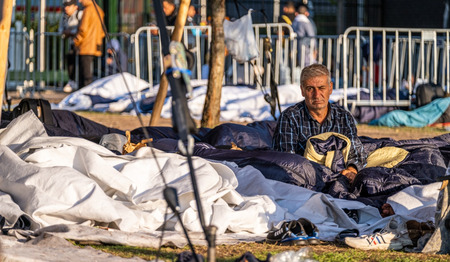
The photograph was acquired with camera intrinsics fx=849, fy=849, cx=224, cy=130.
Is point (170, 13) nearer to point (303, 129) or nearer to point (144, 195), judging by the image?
point (303, 129)

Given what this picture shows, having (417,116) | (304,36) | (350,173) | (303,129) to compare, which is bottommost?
(417,116)

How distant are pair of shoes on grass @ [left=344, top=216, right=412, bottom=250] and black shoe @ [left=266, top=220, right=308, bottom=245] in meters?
0.26

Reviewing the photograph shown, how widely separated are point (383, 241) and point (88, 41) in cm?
1136

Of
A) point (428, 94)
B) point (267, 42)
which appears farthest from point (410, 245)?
point (428, 94)

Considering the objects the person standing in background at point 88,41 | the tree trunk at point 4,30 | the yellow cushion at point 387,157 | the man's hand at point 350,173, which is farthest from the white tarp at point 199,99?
the tree trunk at point 4,30

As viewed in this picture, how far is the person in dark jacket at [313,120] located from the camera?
21.9 ft

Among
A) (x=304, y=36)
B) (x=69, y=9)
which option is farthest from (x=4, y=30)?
(x=69, y=9)

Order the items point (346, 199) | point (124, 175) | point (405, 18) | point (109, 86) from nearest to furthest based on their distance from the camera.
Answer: point (124, 175), point (346, 199), point (109, 86), point (405, 18)

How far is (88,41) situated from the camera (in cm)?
1542

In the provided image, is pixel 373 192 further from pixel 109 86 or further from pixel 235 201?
pixel 109 86

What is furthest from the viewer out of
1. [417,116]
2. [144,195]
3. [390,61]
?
[390,61]

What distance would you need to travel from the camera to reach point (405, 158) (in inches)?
269

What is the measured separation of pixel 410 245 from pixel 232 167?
5.44 feet

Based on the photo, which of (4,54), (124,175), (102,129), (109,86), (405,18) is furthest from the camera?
(405,18)
